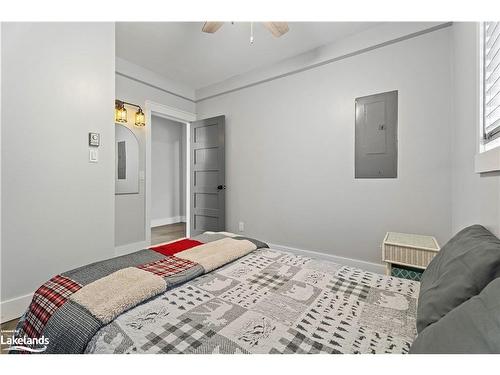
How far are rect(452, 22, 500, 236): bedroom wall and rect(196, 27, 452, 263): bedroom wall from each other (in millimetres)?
177

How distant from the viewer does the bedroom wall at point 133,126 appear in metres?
3.07

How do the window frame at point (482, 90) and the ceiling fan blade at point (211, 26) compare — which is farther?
the ceiling fan blade at point (211, 26)

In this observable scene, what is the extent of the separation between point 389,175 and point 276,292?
1.96 meters

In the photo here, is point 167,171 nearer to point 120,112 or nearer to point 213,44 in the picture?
point 120,112

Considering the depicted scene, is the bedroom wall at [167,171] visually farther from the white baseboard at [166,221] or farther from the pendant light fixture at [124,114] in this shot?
the pendant light fixture at [124,114]

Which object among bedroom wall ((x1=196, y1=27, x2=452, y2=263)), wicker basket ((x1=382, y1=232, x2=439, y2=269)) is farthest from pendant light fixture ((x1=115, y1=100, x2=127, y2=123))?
wicker basket ((x1=382, y1=232, x2=439, y2=269))

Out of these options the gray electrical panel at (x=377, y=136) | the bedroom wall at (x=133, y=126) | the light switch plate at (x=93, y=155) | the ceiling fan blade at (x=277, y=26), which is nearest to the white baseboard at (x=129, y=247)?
the bedroom wall at (x=133, y=126)

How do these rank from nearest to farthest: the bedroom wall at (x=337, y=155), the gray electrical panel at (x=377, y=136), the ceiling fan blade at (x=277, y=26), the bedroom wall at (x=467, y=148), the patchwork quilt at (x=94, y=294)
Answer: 1. the patchwork quilt at (x=94, y=294)
2. the bedroom wall at (x=467, y=148)
3. the ceiling fan blade at (x=277, y=26)
4. the bedroom wall at (x=337, y=155)
5. the gray electrical panel at (x=377, y=136)

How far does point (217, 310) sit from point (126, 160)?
303 cm

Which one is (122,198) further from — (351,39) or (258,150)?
(351,39)

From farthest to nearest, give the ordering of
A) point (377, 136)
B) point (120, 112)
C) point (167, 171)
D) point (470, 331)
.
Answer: point (167, 171) → point (120, 112) → point (377, 136) → point (470, 331)

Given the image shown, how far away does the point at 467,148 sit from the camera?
1.57 meters

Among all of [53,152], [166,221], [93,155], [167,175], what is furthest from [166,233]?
[53,152]

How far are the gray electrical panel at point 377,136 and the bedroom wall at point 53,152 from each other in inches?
103
